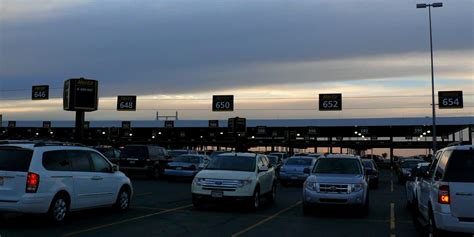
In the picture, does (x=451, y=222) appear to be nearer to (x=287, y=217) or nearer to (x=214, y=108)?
(x=287, y=217)

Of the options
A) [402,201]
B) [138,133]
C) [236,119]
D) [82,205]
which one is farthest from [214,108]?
[138,133]

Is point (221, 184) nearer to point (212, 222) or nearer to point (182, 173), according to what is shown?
point (212, 222)

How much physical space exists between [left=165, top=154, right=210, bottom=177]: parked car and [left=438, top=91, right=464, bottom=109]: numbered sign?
19275mm

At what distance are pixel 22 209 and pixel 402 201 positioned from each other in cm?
1377

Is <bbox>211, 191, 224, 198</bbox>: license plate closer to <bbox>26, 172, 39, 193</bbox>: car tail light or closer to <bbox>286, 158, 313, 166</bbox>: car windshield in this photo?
<bbox>26, 172, 39, 193</bbox>: car tail light

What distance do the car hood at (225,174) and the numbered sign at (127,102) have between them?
29.1 m

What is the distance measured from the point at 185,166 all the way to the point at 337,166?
14055 millimetres

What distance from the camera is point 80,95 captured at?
27.3 m

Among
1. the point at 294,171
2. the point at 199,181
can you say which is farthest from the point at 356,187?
the point at 294,171

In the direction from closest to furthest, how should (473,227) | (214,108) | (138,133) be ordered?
1. (473,227)
2. (214,108)
3. (138,133)

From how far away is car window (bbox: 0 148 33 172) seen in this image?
1120 cm

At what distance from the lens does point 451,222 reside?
8.23 m

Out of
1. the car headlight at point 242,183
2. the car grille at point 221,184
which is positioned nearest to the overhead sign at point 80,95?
the car grille at point 221,184

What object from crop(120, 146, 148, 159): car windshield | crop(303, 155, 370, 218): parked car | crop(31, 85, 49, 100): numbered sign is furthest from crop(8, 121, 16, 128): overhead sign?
crop(303, 155, 370, 218): parked car
